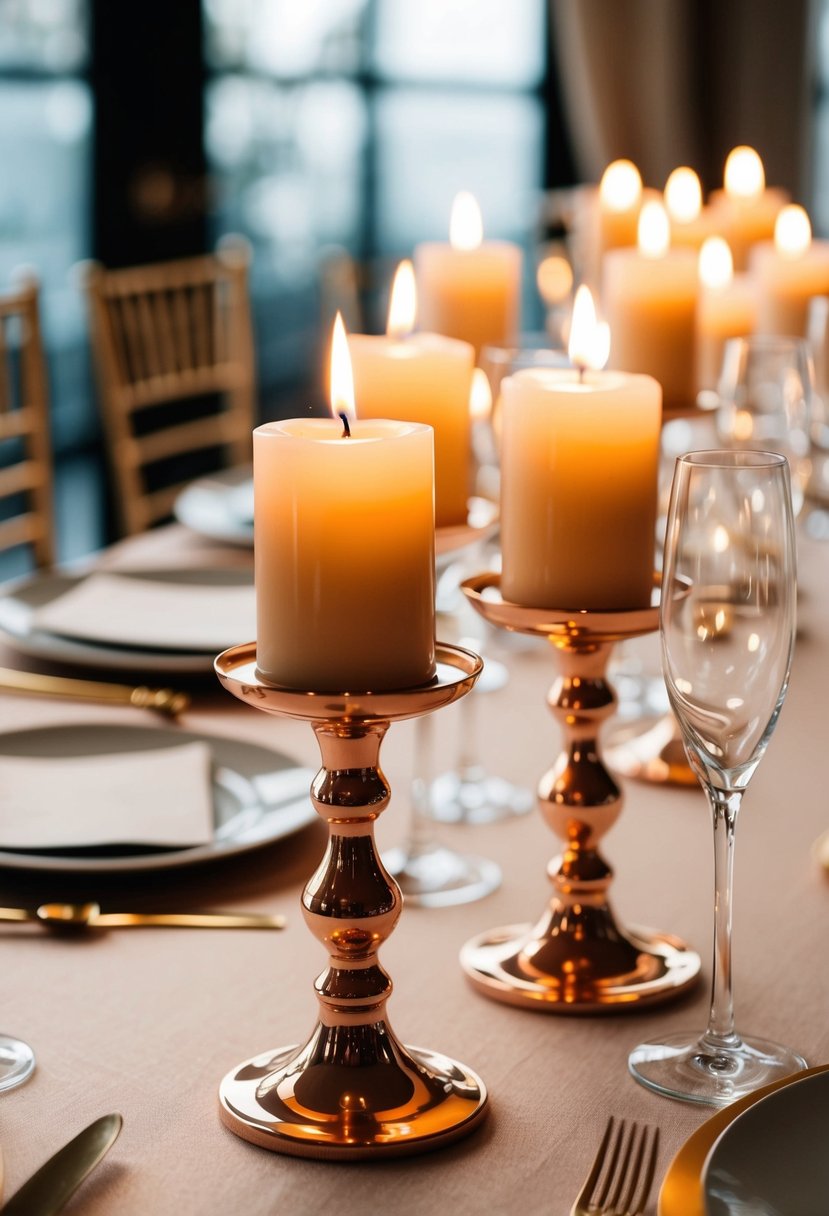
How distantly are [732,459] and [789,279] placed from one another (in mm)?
1157

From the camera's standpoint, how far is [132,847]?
91cm

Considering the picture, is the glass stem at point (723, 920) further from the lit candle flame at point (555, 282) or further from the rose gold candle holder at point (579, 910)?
the lit candle flame at point (555, 282)

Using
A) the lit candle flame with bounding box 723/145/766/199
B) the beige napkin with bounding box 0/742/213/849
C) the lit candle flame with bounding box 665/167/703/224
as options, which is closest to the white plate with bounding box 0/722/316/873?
the beige napkin with bounding box 0/742/213/849

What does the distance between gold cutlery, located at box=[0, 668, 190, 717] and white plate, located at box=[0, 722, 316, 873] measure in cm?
4

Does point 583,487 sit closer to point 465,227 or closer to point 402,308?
point 402,308

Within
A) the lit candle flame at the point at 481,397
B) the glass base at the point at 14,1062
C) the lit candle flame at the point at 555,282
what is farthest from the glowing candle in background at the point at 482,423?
the lit candle flame at the point at 555,282

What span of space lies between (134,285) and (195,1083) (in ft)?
6.46

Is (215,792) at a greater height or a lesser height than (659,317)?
lesser

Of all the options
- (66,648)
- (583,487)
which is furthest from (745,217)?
(583,487)

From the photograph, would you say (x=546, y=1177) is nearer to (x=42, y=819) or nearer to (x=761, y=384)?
(x=42, y=819)

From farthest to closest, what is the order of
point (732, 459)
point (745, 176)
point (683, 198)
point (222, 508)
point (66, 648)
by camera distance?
point (745, 176) → point (683, 198) → point (222, 508) → point (66, 648) → point (732, 459)

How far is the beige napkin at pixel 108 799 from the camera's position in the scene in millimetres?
916

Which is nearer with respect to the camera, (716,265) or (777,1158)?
(777,1158)

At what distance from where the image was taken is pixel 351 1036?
26.5 inches
